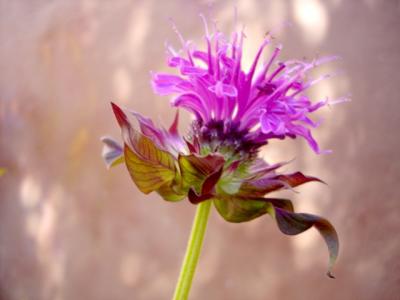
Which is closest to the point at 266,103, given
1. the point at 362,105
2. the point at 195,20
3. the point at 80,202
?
the point at 362,105

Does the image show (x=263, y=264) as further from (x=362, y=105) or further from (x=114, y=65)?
(x=114, y=65)

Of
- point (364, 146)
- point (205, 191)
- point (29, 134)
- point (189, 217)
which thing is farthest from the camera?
point (29, 134)

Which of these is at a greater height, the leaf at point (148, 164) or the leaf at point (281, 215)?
the leaf at point (148, 164)

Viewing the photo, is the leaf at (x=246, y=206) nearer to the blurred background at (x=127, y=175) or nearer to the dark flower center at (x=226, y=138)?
the dark flower center at (x=226, y=138)

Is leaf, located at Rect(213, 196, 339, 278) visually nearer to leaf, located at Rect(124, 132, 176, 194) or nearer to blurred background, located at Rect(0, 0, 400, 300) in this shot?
leaf, located at Rect(124, 132, 176, 194)

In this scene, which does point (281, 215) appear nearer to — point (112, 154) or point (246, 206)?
point (246, 206)

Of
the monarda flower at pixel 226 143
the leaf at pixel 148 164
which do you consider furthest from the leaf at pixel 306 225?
the leaf at pixel 148 164

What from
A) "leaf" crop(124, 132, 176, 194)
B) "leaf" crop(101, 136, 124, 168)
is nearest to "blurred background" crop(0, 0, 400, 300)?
"leaf" crop(101, 136, 124, 168)
